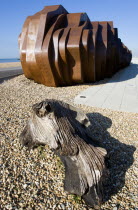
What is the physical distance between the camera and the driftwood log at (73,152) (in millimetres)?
2070

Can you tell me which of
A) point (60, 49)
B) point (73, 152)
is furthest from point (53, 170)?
point (60, 49)

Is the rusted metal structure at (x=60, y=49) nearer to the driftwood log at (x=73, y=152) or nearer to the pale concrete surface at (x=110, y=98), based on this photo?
the pale concrete surface at (x=110, y=98)

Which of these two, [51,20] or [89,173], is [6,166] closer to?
[89,173]

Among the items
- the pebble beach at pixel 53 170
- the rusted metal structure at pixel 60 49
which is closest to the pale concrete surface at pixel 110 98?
the pebble beach at pixel 53 170

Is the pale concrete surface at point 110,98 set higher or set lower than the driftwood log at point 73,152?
lower

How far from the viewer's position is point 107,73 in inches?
376

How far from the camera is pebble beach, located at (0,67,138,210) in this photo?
2.10 m

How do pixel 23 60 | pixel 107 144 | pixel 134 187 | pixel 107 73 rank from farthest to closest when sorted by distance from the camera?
pixel 107 73, pixel 23 60, pixel 107 144, pixel 134 187

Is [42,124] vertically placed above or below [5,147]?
above

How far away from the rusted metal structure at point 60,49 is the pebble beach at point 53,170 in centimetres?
324

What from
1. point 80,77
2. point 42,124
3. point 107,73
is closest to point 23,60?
point 80,77

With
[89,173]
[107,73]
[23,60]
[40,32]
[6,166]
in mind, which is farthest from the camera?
[107,73]

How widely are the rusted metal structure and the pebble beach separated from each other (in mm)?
3243

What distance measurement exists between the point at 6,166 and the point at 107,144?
1992 millimetres
